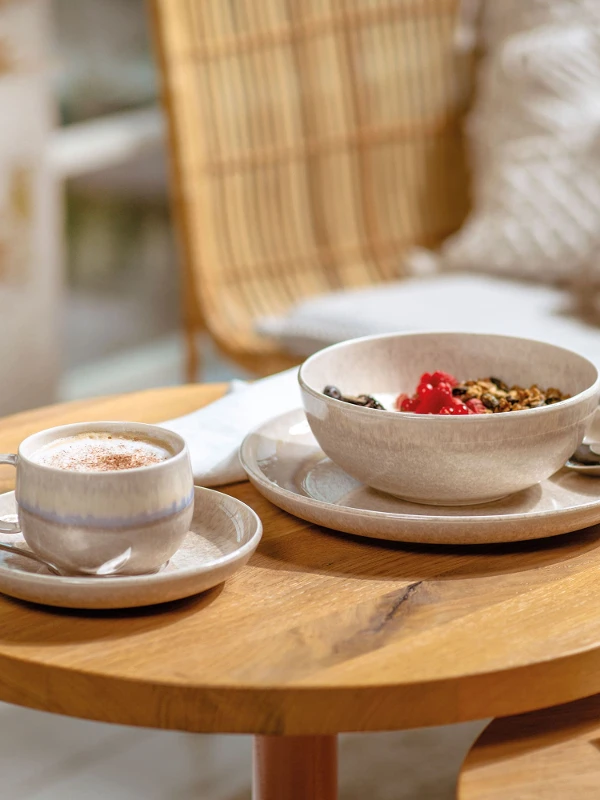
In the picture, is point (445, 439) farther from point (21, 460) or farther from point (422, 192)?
point (422, 192)

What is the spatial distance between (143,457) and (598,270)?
1189 mm

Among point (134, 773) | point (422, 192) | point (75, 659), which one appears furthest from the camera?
point (422, 192)

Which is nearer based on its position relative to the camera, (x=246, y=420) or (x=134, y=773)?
(x=246, y=420)

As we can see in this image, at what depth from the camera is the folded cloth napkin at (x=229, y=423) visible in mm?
860

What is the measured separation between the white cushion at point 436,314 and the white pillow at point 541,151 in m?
0.08

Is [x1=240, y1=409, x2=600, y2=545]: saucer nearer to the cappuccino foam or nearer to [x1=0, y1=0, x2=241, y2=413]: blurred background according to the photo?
the cappuccino foam

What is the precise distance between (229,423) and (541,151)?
1.24 meters

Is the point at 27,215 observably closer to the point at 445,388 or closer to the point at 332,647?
the point at 445,388

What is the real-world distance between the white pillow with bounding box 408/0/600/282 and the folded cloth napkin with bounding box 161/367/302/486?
973 mm

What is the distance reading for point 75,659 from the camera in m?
0.59

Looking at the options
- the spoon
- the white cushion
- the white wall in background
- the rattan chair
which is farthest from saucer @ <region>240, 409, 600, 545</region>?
the white wall in background

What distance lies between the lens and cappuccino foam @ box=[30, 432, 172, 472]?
2.15 feet

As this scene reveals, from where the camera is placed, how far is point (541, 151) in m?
1.96

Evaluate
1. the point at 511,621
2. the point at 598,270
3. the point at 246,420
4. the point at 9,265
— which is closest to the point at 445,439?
the point at 511,621
